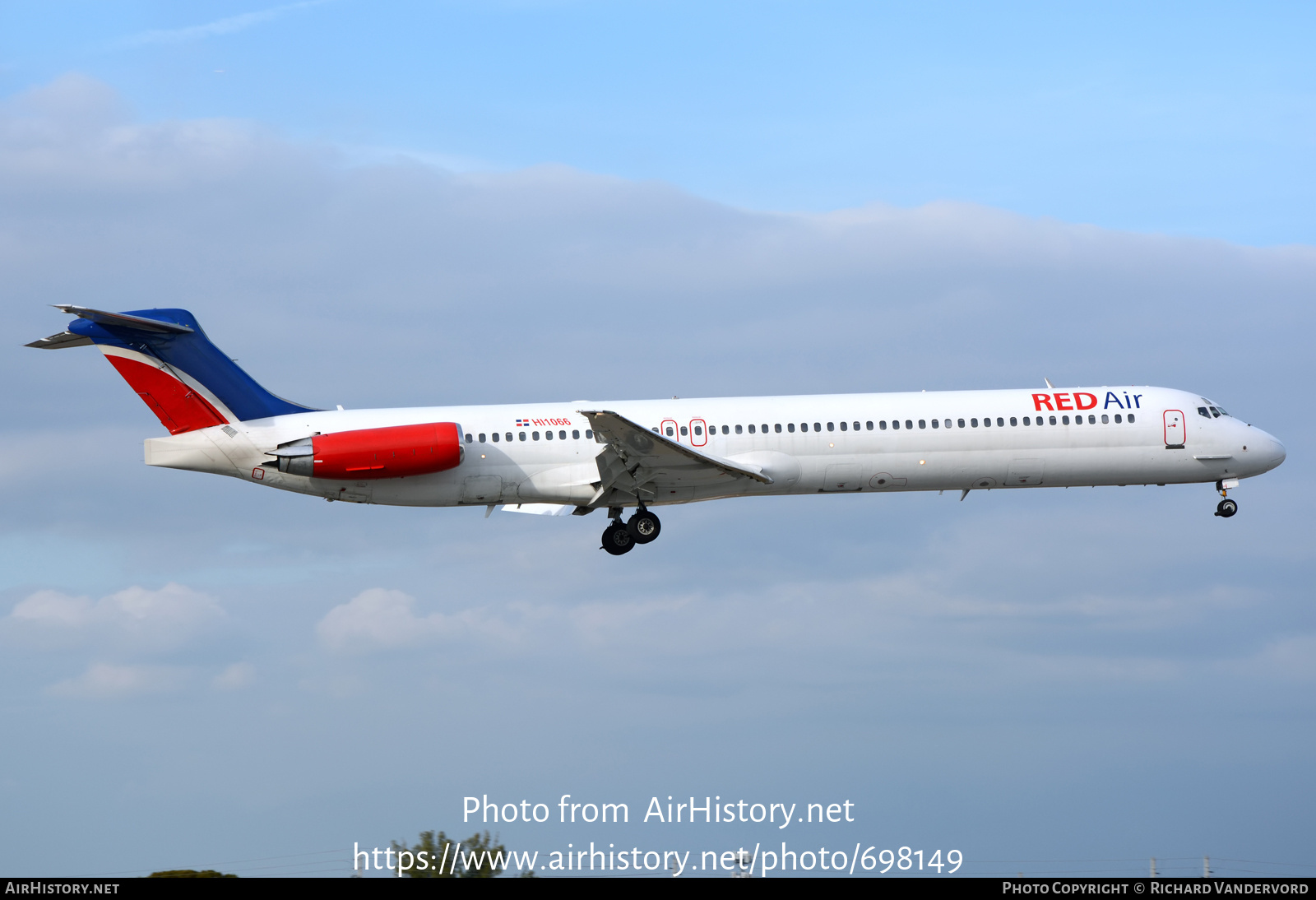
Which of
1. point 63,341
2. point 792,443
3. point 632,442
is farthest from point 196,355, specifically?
Result: point 792,443

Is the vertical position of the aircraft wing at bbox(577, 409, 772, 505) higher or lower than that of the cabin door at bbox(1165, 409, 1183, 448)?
lower

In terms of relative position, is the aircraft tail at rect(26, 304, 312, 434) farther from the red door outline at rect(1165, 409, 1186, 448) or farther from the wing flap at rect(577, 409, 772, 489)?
the red door outline at rect(1165, 409, 1186, 448)

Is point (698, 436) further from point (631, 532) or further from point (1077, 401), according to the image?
point (1077, 401)

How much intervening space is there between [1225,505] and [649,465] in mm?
15134

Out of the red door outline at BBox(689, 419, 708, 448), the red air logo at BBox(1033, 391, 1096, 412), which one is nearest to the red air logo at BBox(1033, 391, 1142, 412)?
the red air logo at BBox(1033, 391, 1096, 412)

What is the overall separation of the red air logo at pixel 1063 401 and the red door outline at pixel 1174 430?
1934 mm

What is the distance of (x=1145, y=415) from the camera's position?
3528cm

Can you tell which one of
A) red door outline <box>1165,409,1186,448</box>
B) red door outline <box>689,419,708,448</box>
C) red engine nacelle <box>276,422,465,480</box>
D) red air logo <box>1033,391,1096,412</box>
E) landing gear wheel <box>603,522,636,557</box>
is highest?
red air logo <box>1033,391,1096,412</box>

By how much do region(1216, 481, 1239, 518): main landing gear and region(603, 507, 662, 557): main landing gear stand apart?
14461 millimetres

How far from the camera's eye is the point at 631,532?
34219mm

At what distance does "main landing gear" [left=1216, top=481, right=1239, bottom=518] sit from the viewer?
36.4 m

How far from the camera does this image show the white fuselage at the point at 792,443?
32.7 m

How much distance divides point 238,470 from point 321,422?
2.16 m

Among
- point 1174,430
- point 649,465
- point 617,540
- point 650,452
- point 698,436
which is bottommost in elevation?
point 617,540
